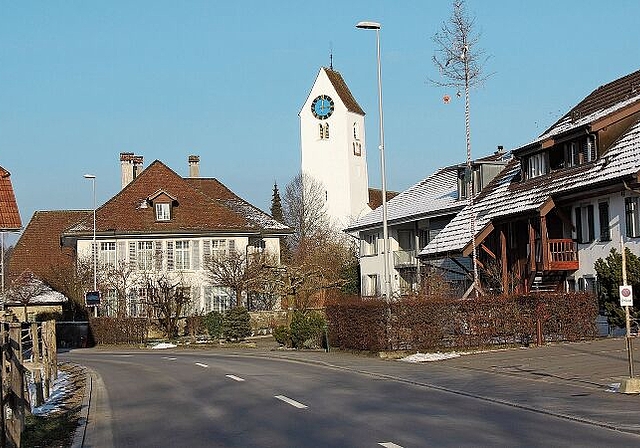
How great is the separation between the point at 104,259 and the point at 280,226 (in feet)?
43.3

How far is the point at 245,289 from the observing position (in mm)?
62125

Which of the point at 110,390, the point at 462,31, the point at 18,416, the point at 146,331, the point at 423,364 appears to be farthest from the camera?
the point at 146,331

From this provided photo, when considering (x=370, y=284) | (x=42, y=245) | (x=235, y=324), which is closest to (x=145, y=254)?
(x=42, y=245)

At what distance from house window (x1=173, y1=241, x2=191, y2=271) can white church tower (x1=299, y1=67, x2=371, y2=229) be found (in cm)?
3716

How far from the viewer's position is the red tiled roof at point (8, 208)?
3275 centimetres

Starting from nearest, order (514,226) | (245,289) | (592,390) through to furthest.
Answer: (592,390) < (514,226) < (245,289)

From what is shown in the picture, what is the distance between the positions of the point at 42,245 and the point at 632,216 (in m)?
54.6

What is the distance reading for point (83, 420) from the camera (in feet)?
55.2

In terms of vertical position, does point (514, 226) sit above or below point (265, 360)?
above

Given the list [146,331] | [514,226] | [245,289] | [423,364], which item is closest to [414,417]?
[423,364]

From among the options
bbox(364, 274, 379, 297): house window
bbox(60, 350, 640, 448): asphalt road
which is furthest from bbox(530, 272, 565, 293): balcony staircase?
bbox(364, 274, 379, 297): house window

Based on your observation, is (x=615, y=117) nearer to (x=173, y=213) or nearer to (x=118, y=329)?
(x=118, y=329)

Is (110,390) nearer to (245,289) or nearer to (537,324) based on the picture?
(537,324)

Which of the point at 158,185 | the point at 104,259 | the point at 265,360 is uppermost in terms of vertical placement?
the point at 158,185
